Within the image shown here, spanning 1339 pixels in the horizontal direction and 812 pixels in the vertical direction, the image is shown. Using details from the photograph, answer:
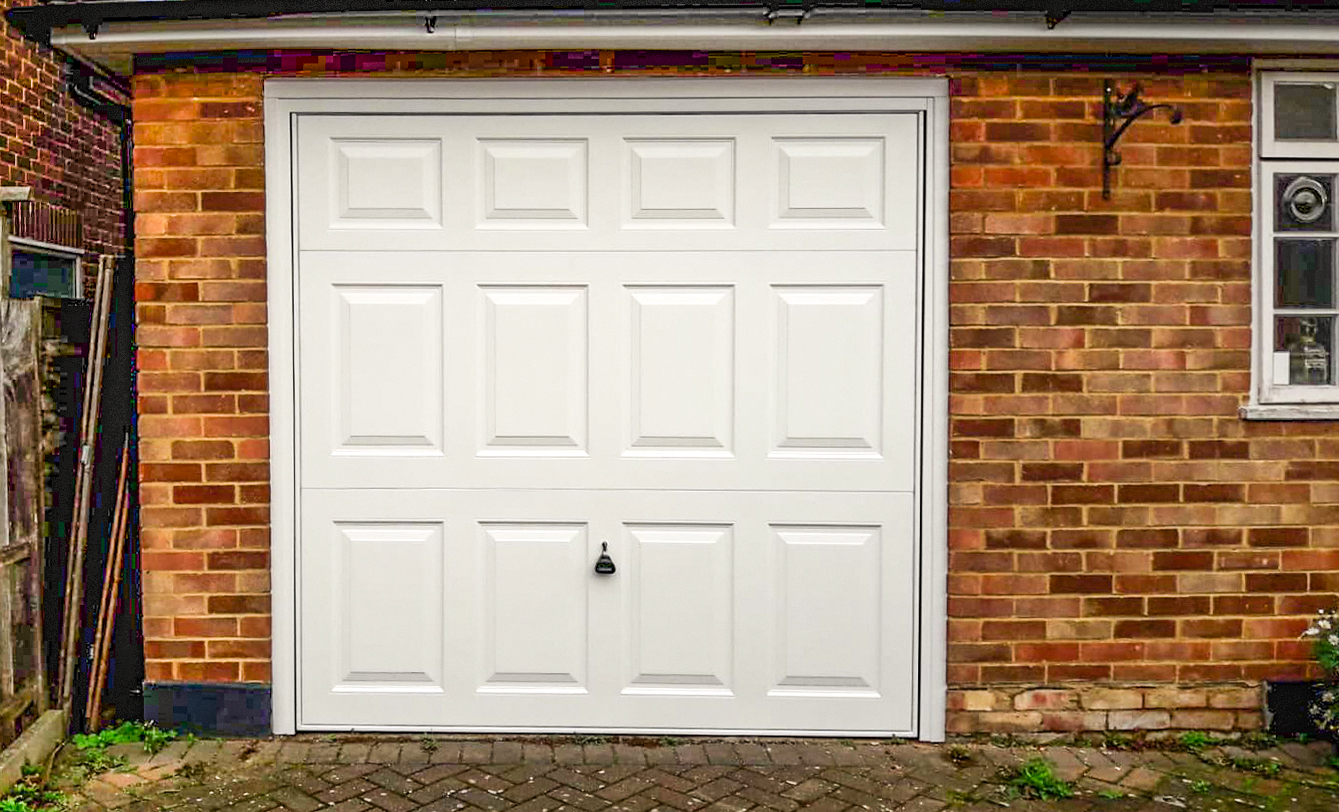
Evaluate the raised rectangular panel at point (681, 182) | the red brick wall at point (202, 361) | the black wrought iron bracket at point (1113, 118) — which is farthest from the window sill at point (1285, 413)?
the red brick wall at point (202, 361)

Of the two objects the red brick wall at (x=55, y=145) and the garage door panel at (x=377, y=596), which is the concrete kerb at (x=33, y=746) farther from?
the red brick wall at (x=55, y=145)

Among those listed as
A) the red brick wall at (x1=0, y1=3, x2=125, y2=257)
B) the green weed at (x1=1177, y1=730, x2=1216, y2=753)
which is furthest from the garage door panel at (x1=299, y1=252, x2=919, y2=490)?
the red brick wall at (x1=0, y1=3, x2=125, y2=257)

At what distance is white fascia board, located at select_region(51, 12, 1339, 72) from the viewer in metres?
4.42

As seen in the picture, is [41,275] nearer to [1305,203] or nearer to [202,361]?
[202,361]

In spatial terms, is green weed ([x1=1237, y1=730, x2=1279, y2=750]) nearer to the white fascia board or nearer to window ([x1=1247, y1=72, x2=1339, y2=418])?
window ([x1=1247, y1=72, x2=1339, y2=418])

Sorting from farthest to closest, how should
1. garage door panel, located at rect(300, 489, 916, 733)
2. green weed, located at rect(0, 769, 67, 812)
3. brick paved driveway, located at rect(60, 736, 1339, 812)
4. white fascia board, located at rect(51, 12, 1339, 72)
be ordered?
garage door panel, located at rect(300, 489, 916, 733) < white fascia board, located at rect(51, 12, 1339, 72) < brick paved driveway, located at rect(60, 736, 1339, 812) < green weed, located at rect(0, 769, 67, 812)

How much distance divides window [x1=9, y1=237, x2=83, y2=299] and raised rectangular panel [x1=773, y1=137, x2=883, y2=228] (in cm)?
463

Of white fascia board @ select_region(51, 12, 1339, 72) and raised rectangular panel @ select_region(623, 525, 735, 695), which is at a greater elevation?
white fascia board @ select_region(51, 12, 1339, 72)

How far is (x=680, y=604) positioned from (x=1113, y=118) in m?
2.60

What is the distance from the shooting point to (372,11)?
4.34m

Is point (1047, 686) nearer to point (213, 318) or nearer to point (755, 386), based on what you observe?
point (755, 386)

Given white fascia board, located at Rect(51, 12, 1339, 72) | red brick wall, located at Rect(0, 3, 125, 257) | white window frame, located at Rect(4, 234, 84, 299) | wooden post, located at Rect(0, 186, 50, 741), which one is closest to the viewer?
white fascia board, located at Rect(51, 12, 1339, 72)

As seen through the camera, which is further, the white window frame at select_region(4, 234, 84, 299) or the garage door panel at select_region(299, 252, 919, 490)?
the white window frame at select_region(4, 234, 84, 299)

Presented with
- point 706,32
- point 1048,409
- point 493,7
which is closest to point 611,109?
point 706,32
